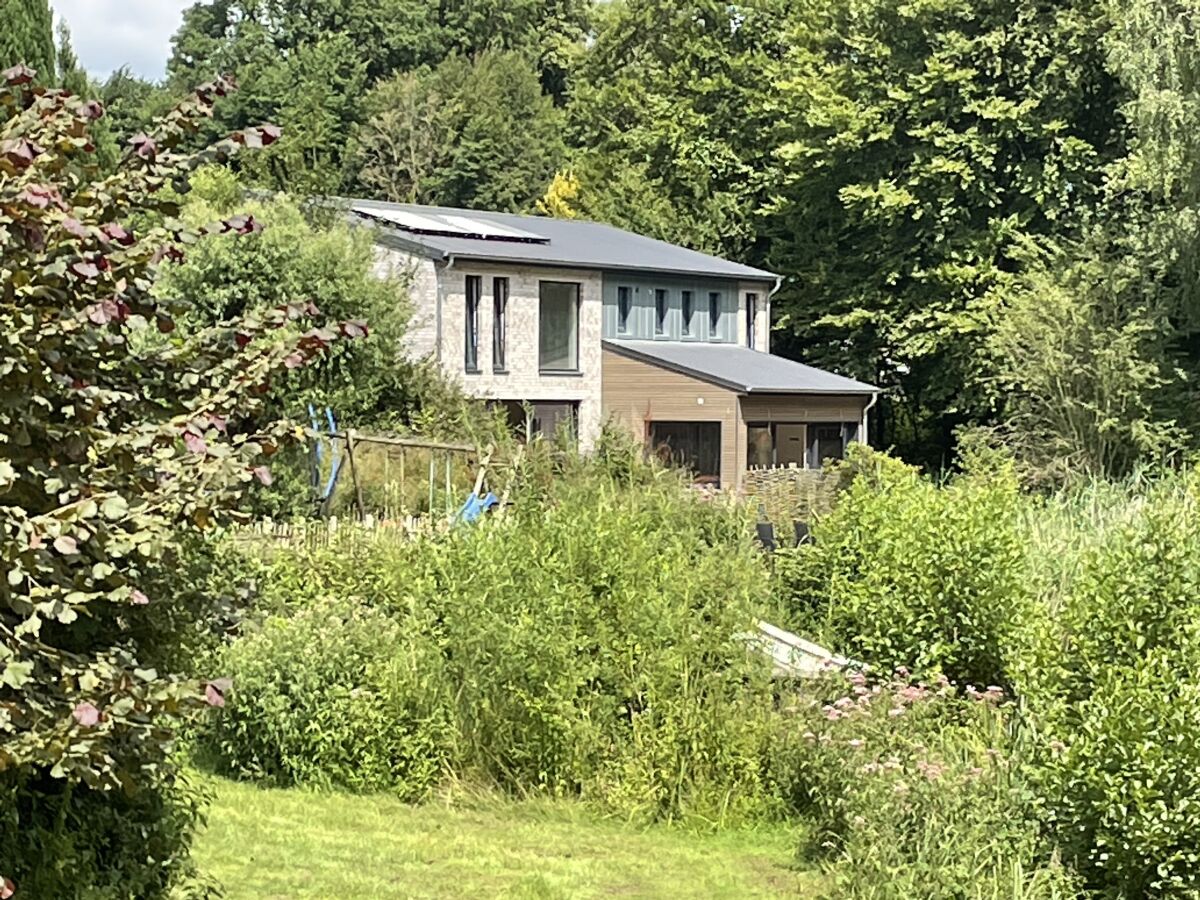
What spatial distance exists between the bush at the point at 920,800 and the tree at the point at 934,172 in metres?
29.1

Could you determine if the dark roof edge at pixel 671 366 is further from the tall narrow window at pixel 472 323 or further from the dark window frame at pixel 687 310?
the tall narrow window at pixel 472 323

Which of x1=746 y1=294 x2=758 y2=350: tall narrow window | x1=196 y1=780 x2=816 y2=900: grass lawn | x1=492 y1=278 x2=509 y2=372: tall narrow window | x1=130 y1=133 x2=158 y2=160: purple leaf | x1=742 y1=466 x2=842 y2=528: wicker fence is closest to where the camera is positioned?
x1=130 y1=133 x2=158 y2=160: purple leaf

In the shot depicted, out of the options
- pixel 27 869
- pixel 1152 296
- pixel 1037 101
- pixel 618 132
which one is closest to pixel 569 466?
pixel 27 869

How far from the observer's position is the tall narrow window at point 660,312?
36.1 metres

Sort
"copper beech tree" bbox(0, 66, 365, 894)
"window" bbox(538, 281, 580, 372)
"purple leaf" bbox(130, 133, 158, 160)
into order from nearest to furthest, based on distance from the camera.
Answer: "copper beech tree" bbox(0, 66, 365, 894)
"purple leaf" bbox(130, 133, 158, 160)
"window" bbox(538, 281, 580, 372)

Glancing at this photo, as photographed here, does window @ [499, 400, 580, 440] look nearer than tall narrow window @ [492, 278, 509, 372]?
No

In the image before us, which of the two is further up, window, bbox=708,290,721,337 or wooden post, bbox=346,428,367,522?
window, bbox=708,290,721,337

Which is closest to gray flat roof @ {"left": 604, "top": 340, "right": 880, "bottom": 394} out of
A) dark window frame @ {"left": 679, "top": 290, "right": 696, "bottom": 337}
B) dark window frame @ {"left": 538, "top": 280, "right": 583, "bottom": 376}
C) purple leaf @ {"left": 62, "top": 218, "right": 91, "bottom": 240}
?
dark window frame @ {"left": 679, "top": 290, "right": 696, "bottom": 337}

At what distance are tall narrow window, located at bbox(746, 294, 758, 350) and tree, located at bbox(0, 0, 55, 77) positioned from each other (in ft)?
86.3

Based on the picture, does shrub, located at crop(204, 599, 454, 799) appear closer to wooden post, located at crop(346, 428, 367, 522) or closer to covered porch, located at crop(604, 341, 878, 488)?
wooden post, located at crop(346, 428, 367, 522)

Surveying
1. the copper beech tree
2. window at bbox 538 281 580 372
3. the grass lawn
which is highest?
window at bbox 538 281 580 372

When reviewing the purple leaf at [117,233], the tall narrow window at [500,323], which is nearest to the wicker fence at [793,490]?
the tall narrow window at [500,323]

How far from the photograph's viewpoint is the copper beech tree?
11.8 ft

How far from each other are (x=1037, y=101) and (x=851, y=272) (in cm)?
692
